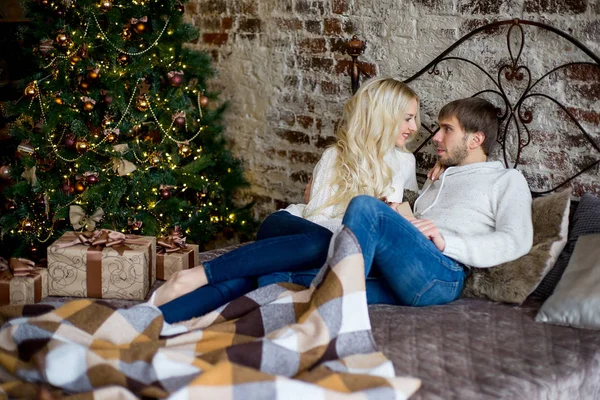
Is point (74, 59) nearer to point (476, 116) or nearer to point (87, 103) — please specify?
point (87, 103)

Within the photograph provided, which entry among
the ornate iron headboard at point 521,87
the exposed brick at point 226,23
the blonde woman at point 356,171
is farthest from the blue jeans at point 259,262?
the exposed brick at point 226,23

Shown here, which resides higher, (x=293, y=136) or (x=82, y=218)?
(x=293, y=136)

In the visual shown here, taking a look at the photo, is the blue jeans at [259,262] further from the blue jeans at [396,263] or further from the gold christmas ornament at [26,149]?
the gold christmas ornament at [26,149]

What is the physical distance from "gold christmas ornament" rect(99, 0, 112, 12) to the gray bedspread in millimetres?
1952

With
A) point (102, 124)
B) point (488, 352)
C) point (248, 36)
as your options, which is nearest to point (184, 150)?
point (102, 124)

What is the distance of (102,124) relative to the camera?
3.69 metres

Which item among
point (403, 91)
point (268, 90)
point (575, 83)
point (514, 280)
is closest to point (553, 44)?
point (575, 83)

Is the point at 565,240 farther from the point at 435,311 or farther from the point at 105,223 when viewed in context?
the point at 105,223

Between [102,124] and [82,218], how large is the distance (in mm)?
473

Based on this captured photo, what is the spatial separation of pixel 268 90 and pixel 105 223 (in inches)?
50.8

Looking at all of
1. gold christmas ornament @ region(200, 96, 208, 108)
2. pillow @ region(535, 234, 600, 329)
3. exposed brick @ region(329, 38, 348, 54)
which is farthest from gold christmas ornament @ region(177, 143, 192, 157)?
pillow @ region(535, 234, 600, 329)

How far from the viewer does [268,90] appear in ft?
14.4

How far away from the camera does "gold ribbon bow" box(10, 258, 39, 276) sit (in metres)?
2.90

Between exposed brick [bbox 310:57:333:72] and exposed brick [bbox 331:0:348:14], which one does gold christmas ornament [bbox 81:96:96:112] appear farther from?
exposed brick [bbox 331:0:348:14]
